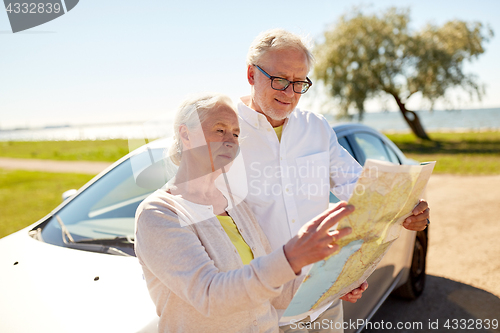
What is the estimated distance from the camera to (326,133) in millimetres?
2102

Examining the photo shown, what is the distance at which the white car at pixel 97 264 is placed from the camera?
1.62 metres

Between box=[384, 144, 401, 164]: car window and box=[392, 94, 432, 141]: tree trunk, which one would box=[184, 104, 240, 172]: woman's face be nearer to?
box=[384, 144, 401, 164]: car window

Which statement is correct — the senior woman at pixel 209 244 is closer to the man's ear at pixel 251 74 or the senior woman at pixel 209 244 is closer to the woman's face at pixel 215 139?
the woman's face at pixel 215 139

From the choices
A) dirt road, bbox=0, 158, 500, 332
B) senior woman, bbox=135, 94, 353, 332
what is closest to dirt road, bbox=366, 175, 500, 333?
dirt road, bbox=0, 158, 500, 332

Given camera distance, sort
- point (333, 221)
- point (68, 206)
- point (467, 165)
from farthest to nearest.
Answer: point (467, 165) → point (68, 206) → point (333, 221)

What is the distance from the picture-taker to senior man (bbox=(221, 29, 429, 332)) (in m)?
1.87

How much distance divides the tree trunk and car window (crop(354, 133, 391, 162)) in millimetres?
17559

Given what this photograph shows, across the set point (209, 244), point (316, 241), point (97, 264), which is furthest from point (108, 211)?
point (316, 241)

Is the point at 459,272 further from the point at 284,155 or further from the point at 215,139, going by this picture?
the point at 215,139

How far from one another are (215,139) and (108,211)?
→ 60.4 inches

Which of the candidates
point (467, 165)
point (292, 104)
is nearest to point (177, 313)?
point (292, 104)

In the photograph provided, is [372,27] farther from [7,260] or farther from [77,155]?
[7,260]

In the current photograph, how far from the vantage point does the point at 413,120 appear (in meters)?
20.1

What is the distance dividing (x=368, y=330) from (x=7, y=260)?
2749 millimetres
